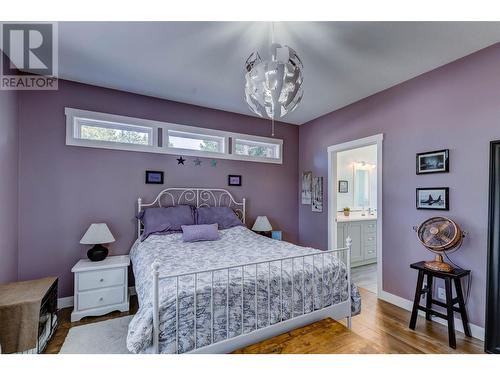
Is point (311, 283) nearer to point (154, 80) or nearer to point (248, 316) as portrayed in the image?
point (248, 316)

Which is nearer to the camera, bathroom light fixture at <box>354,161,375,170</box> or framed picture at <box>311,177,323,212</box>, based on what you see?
framed picture at <box>311,177,323,212</box>

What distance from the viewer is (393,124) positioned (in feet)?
10.1

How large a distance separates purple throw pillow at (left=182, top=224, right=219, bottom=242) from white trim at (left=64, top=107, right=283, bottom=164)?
3.97 feet

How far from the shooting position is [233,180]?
158 inches

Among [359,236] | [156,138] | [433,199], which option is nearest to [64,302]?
[156,138]

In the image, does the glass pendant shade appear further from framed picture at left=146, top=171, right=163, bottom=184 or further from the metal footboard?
framed picture at left=146, top=171, right=163, bottom=184

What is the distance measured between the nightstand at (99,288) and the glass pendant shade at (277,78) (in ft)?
7.84

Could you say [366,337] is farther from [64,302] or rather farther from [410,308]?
[64,302]

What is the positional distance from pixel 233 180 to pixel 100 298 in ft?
7.73

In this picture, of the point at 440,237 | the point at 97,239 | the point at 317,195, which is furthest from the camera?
the point at 317,195

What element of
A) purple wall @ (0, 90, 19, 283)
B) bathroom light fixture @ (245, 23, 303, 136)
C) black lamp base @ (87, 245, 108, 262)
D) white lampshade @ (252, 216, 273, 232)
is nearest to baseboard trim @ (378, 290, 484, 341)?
white lampshade @ (252, 216, 273, 232)

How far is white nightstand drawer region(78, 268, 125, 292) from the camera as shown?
2557 millimetres

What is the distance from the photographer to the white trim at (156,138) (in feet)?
9.74
